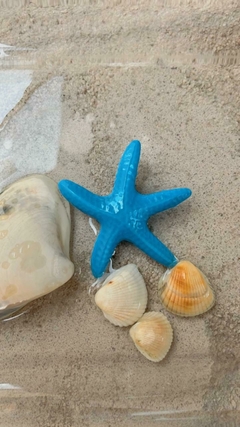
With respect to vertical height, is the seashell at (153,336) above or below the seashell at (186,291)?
below

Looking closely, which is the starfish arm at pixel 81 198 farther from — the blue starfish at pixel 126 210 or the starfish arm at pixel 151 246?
the starfish arm at pixel 151 246

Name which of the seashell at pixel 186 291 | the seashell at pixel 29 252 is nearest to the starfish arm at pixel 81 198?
the seashell at pixel 29 252

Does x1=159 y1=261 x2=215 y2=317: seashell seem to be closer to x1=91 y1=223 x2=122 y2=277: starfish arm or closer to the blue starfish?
the blue starfish

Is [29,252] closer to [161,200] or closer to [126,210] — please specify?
[126,210]

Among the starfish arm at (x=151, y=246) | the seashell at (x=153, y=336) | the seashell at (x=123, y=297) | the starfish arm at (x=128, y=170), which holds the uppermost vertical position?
the starfish arm at (x=128, y=170)

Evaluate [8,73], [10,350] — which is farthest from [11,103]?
[10,350]
